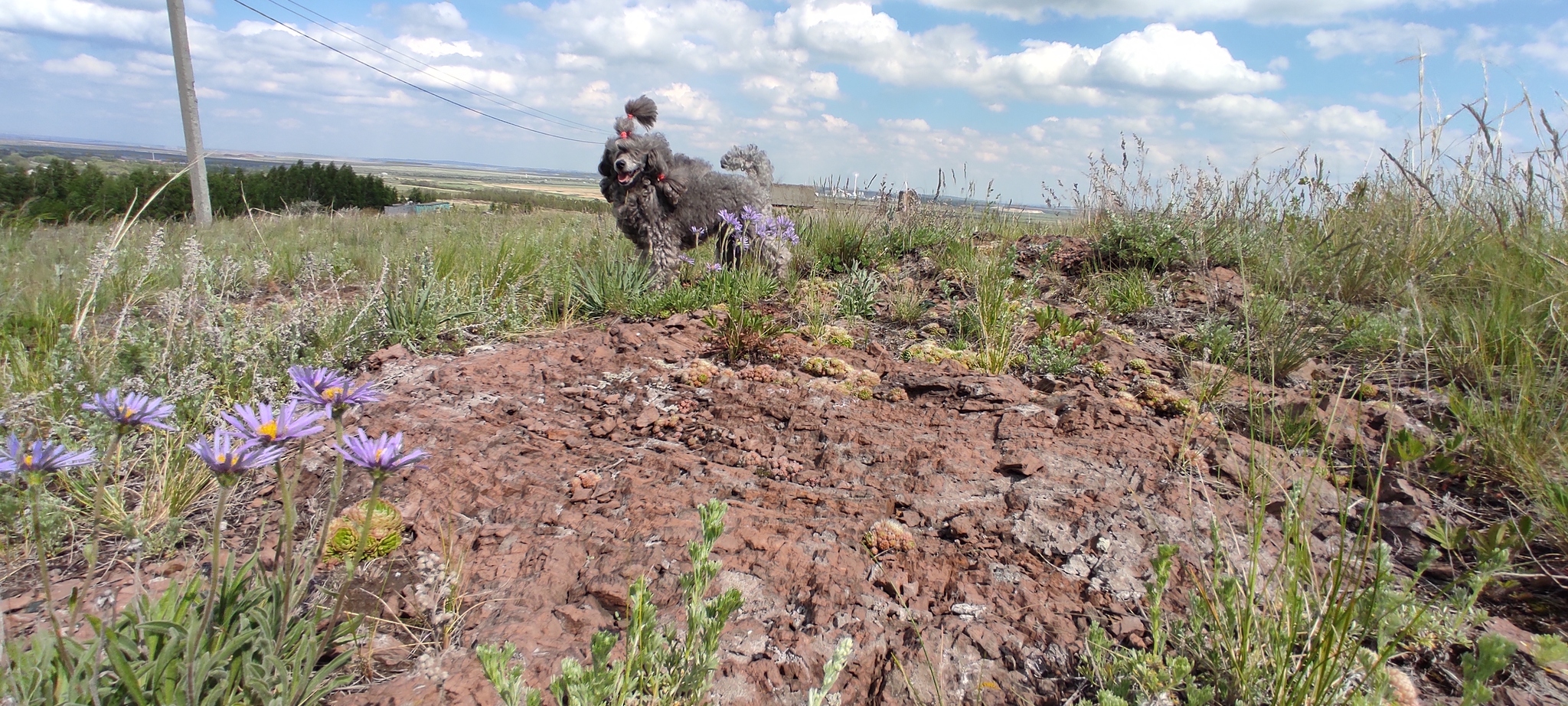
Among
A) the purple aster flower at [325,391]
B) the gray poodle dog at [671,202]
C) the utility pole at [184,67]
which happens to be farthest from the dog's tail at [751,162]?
the utility pole at [184,67]

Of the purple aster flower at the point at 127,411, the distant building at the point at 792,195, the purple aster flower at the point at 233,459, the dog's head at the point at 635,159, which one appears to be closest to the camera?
the purple aster flower at the point at 233,459

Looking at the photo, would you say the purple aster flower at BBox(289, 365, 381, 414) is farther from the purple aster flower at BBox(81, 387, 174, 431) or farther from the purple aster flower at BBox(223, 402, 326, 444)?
the purple aster flower at BBox(81, 387, 174, 431)

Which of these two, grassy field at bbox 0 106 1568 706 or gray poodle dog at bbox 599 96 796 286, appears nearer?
grassy field at bbox 0 106 1568 706

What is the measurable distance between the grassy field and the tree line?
795 cm

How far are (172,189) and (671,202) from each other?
2296 cm

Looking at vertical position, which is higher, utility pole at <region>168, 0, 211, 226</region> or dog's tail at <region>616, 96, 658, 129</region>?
utility pole at <region>168, 0, 211, 226</region>

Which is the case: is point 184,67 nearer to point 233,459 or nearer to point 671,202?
point 671,202

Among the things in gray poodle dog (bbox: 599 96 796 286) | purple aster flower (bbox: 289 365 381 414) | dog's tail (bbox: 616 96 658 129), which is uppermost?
dog's tail (bbox: 616 96 658 129)

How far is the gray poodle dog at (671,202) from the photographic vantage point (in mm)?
5172

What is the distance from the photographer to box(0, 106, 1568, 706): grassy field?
1594 mm

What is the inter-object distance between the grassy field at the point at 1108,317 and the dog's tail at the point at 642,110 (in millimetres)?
1119

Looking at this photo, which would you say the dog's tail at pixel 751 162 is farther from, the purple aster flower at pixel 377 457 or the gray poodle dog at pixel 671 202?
the purple aster flower at pixel 377 457

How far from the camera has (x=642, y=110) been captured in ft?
18.3

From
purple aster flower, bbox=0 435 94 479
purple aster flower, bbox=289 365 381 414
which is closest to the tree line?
purple aster flower, bbox=0 435 94 479
